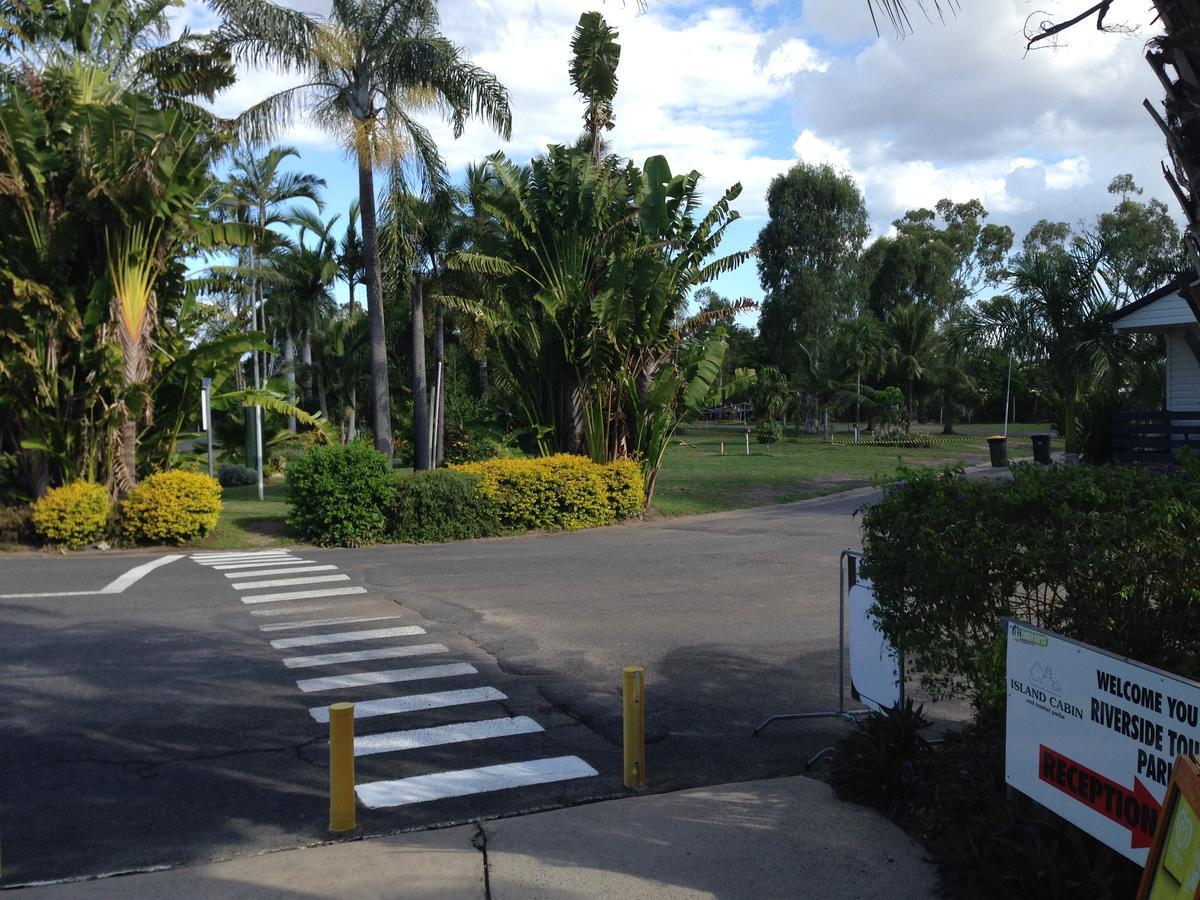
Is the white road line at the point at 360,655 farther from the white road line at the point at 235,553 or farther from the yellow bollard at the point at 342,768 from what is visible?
the white road line at the point at 235,553


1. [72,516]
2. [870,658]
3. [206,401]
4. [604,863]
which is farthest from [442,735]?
[206,401]

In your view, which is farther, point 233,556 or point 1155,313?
point 1155,313

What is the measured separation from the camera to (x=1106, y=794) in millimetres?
3811

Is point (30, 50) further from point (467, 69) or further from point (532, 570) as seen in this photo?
point (532, 570)

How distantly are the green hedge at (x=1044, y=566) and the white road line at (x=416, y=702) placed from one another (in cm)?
365

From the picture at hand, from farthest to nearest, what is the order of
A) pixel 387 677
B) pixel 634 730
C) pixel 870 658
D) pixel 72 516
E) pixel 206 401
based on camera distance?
pixel 206 401
pixel 72 516
pixel 387 677
pixel 870 658
pixel 634 730

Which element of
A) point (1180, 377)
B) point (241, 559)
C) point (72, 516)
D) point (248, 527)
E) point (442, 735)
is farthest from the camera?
point (1180, 377)

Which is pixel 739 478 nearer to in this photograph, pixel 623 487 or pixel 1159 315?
pixel 623 487

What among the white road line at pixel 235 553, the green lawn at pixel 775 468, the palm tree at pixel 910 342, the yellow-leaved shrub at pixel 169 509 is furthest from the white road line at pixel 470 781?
the palm tree at pixel 910 342

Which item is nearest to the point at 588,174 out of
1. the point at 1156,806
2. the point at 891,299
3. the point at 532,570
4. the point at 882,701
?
the point at 532,570

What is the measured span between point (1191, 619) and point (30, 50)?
980 inches

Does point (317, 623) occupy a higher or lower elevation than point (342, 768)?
lower

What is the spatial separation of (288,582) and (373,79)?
1405 cm

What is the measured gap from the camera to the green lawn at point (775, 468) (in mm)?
25891
